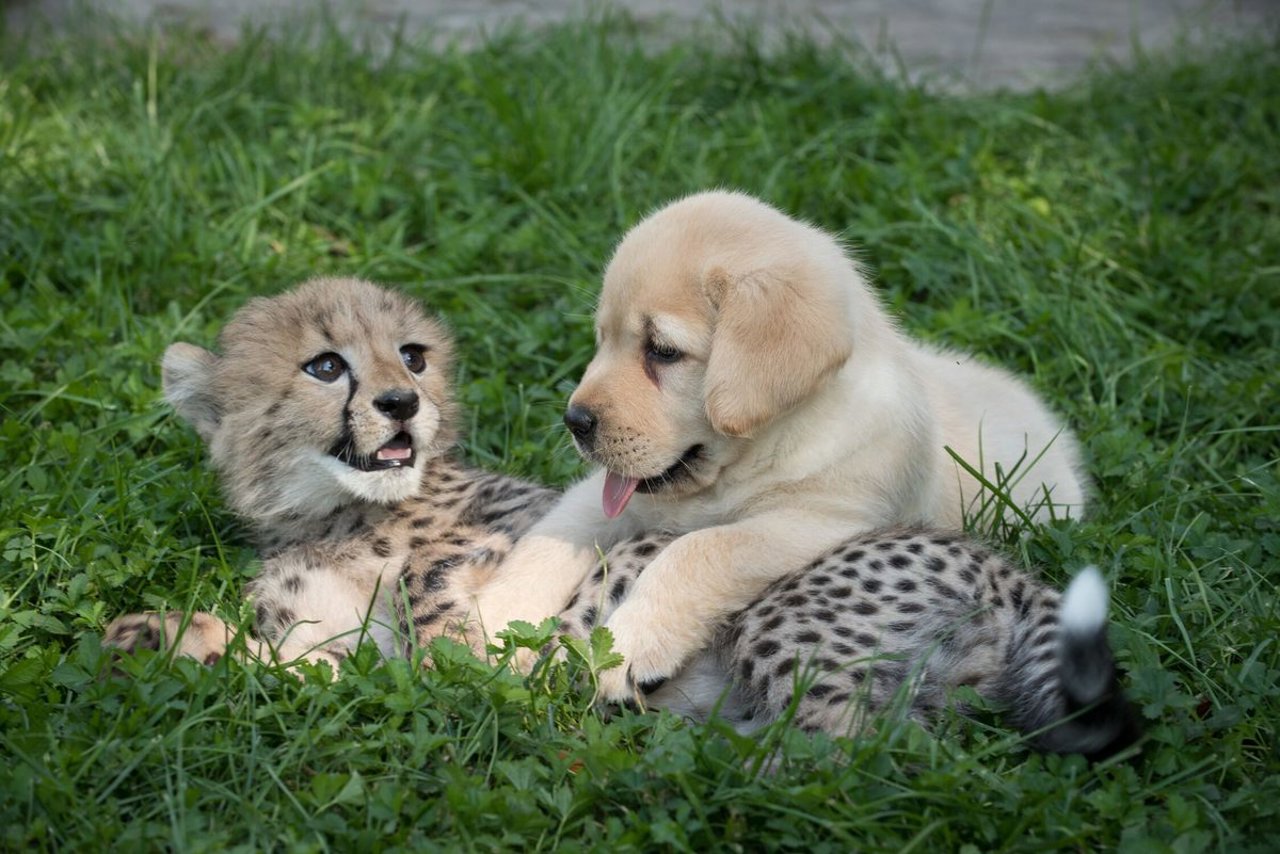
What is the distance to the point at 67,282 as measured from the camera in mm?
5477

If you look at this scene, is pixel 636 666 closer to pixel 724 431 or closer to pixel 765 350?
pixel 724 431

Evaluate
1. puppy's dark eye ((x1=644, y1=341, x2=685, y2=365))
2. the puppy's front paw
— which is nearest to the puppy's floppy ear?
puppy's dark eye ((x1=644, y1=341, x2=685, y2=365))

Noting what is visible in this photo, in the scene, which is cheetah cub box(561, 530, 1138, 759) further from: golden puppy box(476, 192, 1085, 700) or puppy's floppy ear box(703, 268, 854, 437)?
puppy's floppy ear box(703, 268, 854, 437)

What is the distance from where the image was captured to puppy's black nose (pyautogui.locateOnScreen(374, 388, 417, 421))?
3.96 metres

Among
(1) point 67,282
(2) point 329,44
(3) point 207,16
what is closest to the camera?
(1) point 67,282

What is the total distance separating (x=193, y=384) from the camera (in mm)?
4234

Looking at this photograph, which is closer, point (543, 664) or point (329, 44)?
point (543, 664)

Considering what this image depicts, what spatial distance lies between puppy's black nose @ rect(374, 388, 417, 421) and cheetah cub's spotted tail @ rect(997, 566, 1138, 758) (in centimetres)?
181

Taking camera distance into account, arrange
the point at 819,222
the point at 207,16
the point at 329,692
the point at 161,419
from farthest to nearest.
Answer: the point at 207,16 → the point at 819,222 → the point at 161,419 → the point at 329,692

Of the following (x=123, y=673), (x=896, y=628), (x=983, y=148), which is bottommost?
(x=123, y=673)

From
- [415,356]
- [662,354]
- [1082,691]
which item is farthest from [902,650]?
[415,356]

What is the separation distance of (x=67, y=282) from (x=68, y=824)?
313 cm

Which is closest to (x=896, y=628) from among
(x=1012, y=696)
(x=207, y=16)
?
(x=1012, y=696)

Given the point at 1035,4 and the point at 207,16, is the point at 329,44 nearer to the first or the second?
the point at 207,16
